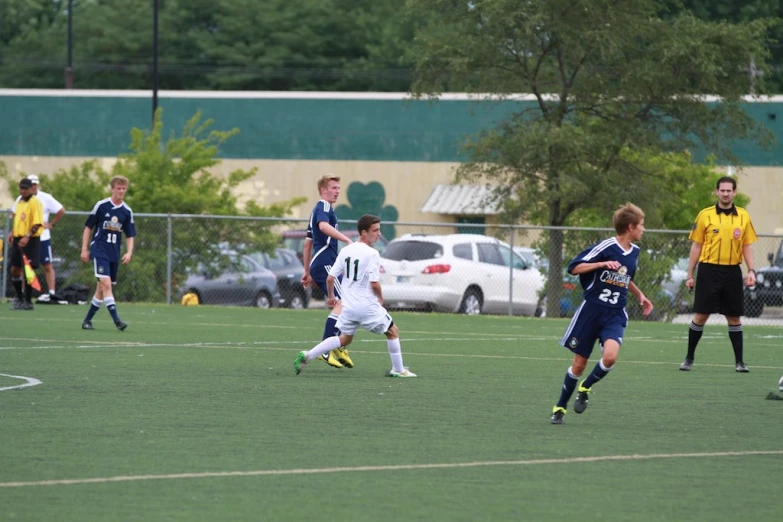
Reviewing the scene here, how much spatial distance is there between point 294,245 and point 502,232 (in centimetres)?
733

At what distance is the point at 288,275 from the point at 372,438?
2110cm

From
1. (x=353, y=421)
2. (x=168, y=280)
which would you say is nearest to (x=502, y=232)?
(x=168, y=280)

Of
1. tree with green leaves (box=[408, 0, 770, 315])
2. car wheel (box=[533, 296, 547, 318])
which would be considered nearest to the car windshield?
tree with green leaves (box=[408, 0, 770, 315])

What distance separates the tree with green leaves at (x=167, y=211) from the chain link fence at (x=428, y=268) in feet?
0.08

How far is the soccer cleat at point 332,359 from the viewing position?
14.0 meters

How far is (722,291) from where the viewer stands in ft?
49.5

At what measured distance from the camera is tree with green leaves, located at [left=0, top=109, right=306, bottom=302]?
2845cm

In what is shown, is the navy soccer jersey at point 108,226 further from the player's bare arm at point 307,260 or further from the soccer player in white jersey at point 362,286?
the soccer player in white jersey at point 362,286

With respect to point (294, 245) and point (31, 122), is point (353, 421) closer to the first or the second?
point (294, 245)

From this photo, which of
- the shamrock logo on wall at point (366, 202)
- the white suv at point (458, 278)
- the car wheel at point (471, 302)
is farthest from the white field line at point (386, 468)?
the shamrock logo on wall at point (366, 202)

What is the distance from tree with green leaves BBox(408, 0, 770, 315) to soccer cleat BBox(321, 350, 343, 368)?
42.9 feet

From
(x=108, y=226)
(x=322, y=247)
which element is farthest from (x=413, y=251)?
(x=322, y=247)

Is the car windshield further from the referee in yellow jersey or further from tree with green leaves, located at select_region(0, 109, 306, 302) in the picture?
the referee in yellow jersey

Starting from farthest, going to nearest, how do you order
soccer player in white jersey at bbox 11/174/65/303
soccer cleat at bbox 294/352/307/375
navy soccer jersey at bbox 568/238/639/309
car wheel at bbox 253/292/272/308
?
car wheel at bbox 253/292/272/308, soccer player in white jersey at bbox 11/174/65/303, soccer cleat at bbox 294/352/307/375, navy soccer jersey at bbox 568/238/639/309
